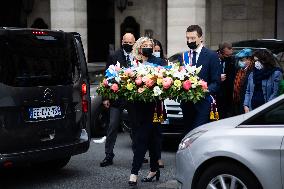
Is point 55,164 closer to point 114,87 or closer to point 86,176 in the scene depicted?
point 86,176

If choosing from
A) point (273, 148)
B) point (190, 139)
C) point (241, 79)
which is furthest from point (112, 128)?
point (273, 148)

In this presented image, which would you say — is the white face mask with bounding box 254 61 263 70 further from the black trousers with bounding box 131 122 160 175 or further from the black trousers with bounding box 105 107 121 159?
the black trousers with bounding box 131 122 160 175

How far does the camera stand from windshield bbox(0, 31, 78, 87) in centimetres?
740

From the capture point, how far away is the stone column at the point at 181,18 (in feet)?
68.8

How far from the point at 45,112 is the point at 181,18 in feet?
45.3

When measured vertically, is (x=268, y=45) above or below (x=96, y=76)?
above

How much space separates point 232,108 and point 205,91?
3.06m

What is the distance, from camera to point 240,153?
5.71m

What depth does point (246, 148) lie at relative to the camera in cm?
571

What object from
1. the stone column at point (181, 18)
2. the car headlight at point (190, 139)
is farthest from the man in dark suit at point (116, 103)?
the stone column at point (181, 18)

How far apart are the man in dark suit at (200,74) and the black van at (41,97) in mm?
1450

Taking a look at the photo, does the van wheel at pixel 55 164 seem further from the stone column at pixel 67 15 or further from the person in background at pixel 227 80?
the stone column at pixel 67 15

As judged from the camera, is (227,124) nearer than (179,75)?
Yes

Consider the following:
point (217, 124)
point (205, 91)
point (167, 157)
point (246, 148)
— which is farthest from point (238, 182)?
point (167, 157)
